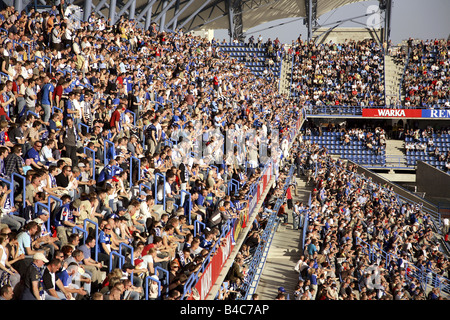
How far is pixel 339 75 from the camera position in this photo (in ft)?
116

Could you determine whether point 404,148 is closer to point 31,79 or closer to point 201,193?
point 201,193

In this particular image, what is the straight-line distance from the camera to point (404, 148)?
3269 centimetres

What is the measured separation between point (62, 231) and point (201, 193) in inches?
163

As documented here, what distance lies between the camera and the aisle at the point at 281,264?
1273cm

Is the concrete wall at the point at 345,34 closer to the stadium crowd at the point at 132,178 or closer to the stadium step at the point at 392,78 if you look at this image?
the stadium step at the point at 392,78

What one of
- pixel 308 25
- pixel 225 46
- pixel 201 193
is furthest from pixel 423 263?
pixel 308 25

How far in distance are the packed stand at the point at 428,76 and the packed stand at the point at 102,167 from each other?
19268mm

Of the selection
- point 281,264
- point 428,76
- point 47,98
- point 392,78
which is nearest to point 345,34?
point 392,78

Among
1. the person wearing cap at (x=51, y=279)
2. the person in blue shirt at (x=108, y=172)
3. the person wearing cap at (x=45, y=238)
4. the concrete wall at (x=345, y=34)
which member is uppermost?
the concrete wall at (x=345, y=34)

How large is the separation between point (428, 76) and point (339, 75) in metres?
5.43

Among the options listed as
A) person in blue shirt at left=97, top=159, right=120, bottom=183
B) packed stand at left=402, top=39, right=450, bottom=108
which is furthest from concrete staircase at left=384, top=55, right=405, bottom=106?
A: person in blue shirt at left=97, top=159, right=120, bottom=183

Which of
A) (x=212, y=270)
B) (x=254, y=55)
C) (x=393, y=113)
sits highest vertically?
(x=254, y=55)

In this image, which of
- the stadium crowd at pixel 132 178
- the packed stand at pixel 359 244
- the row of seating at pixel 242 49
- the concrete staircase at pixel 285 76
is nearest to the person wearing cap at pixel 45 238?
the stadium crowd at pixel 132 178

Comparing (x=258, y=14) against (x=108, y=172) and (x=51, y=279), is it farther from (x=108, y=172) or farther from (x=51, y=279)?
(x=51, y=279)
